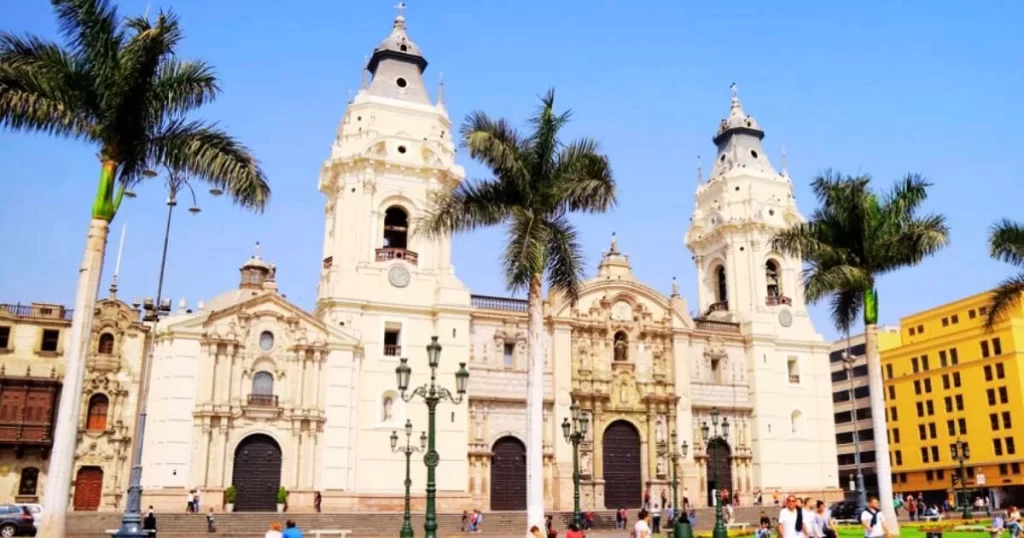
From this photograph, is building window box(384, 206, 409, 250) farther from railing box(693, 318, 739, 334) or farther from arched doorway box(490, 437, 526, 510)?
railing box(693, 318, 739, 334)

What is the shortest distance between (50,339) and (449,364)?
17.9m

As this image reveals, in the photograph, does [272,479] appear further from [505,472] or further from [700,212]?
[700,212]

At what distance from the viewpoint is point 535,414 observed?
891 inches

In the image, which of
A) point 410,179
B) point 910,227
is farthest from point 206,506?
point 910,227

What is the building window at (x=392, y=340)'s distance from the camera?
4241 cm

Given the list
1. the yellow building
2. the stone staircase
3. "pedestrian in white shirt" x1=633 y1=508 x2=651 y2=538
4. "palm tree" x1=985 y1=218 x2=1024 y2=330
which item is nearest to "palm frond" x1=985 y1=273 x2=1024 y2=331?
"palm tree" x1=985 y1=218 x2=1024 y2=330

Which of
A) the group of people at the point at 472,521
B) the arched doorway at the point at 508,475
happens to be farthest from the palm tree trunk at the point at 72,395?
the arched doorway at the point at 508,475

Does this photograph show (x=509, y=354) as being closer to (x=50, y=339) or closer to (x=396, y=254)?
(x=396, y=254)

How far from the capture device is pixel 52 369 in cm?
3912

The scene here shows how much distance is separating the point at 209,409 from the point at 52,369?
7548 millimetres

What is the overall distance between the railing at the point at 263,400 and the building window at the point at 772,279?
29641 millimetres

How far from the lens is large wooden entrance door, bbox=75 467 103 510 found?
38375 millimetres

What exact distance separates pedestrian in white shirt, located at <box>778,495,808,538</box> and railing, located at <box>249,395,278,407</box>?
2849cm

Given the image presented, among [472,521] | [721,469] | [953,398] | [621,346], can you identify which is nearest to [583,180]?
[472,521]
